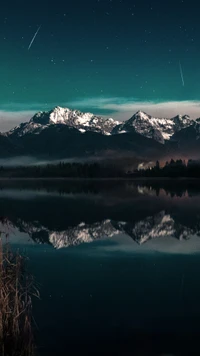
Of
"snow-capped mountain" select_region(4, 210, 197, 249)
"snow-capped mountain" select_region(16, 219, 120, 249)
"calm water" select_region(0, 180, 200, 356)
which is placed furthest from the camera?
"snow-capped mountain" select_region(4, 210, 197, 249)

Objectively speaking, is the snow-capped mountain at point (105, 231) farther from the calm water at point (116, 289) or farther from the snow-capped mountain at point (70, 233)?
the calm water at point (116, 289)

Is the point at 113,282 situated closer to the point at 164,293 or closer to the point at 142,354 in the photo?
the point at 164,293

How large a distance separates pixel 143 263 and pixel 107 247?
9.77m

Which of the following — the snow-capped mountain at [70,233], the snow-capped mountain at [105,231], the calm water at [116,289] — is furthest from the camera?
the snow-capped mountain at [105,231]

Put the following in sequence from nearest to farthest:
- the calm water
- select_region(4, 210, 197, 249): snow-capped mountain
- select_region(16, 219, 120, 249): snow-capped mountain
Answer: the calm water, select_region(16, 219, 120, 249): snow-capped mountain, select_region(4, 210, 197, 249): snow-capped mountain

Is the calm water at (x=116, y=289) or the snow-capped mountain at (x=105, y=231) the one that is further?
the snow-capped mountain at (x=105, y=231)

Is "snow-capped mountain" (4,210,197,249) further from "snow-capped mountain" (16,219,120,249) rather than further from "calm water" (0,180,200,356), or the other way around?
"calm water" (0,180,200,356)

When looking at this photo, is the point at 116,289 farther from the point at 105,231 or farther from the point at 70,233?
the point at 105,231

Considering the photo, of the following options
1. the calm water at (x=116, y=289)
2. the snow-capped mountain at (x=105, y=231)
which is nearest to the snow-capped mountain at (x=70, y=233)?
the snow-capped mountain at (x=105, y=231)

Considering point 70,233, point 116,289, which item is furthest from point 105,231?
point 116,289

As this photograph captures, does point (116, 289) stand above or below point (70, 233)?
above

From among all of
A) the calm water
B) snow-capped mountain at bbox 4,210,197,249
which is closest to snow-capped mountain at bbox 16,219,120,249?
snow-capped mountain at bbox 4,210,197,249

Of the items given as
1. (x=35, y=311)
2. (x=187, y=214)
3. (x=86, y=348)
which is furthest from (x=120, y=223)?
(x=86, y=348)

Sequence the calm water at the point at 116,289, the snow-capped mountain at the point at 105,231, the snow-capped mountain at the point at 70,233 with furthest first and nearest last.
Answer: the snow-capped mountain at the point at 105,231, the snow-capped mountain at the point at 70,233, the calm water at the point at 116,289
